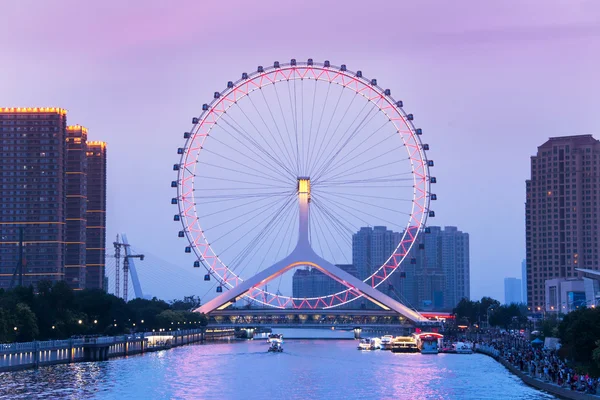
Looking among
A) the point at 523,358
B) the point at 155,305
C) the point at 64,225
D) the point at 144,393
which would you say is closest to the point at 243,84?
the point at 523,358

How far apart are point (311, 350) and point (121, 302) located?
72.0 feet

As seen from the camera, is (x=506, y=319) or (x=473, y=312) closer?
(x=506, y=319)

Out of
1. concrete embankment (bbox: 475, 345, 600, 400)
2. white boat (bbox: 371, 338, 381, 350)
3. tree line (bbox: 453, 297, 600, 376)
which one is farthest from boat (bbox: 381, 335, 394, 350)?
concrete embankment (bbox: 475, 345, 600, 400)

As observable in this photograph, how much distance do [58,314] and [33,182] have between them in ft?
222

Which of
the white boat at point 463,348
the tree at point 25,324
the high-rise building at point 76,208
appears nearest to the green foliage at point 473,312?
the high-rise building at point 76,208

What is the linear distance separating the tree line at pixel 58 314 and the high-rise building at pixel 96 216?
58.8 metres

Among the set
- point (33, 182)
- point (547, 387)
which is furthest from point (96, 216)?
point (547, 387)

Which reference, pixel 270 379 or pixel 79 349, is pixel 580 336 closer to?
pixel 270 379

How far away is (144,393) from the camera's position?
211 ft

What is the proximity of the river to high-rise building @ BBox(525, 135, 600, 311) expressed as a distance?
8153 cm

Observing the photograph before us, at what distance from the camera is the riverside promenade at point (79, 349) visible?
7741cm

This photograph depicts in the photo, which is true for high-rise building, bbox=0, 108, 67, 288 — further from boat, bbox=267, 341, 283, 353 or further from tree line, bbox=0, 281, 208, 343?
boat, bbox=267, 341, 283, 353

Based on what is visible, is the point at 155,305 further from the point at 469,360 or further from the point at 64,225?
the point at 469,360

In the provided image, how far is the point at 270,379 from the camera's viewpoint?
7481 centimetres
